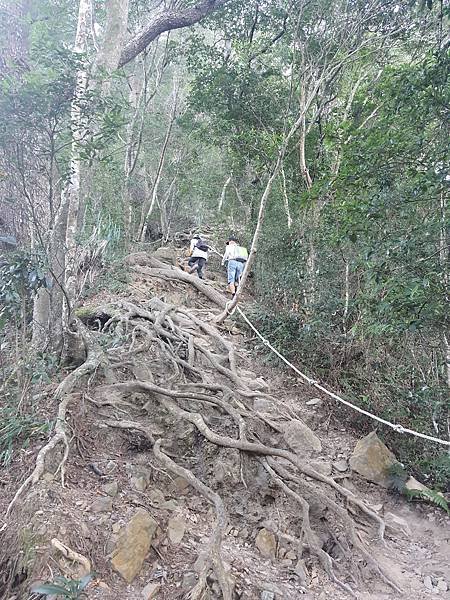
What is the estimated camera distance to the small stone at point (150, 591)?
246cm

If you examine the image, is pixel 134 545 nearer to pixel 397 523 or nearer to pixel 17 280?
pixel 17 280

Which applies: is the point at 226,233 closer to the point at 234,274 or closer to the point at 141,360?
the point at 234,274

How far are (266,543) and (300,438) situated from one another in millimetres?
1402

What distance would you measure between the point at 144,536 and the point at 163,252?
9.32 metres

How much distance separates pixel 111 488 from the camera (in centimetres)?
310

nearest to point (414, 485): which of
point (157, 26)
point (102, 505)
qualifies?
point (102, 505)

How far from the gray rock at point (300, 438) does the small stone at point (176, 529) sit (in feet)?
5.50

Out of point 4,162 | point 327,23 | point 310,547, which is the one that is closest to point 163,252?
point 327,23

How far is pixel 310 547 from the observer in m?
3.21

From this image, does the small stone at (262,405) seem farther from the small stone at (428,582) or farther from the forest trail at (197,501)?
the small stone at (428,582)

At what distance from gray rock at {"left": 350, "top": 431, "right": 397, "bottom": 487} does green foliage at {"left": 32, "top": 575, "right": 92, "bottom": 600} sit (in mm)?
2990

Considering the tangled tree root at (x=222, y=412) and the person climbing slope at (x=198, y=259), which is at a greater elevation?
the person climbing slope at (x=198, y=259)

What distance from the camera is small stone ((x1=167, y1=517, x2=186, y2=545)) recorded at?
2.94 meters

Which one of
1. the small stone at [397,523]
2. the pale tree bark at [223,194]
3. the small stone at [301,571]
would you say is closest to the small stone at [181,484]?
the small stone at [301,571]
